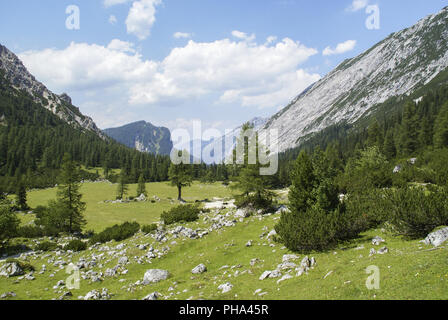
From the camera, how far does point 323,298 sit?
10273 mm

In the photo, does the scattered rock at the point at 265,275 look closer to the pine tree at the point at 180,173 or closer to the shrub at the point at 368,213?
the shrub at the point at 368,213

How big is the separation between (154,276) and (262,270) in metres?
7.81

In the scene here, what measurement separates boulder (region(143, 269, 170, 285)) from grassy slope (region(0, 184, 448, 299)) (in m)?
0.56

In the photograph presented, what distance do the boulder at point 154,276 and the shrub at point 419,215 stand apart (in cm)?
1602

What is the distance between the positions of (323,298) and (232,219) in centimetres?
2233

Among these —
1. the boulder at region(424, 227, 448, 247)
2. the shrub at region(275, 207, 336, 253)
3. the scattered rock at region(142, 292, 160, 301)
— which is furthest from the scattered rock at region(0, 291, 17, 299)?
the boulder at region(424, 227, 448, 247)

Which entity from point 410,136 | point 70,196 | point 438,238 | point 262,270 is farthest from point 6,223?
point 410,136

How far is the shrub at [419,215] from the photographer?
15.5 meters

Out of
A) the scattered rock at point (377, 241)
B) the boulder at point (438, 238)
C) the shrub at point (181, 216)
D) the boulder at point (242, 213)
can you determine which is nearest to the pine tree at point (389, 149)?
the boulder at point (242, 213)

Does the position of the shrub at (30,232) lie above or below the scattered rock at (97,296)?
below

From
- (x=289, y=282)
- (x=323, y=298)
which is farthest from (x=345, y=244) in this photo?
(x=323, y=298)

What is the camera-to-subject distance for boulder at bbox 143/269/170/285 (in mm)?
17875

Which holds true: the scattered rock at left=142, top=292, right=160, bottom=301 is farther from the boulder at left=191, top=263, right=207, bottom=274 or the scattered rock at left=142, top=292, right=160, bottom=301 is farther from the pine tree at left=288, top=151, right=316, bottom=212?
the pine tree at left=288, top=151, right=316, bottom=212

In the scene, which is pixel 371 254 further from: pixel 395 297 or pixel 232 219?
pixel 232 219
